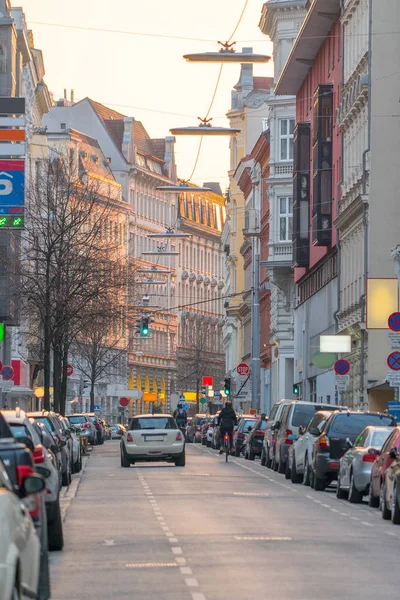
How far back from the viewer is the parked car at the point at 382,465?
82.5 ft

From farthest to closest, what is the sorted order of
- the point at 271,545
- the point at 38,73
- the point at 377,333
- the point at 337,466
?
the point at 38,73
the point at 377,333
the point at 337,466
the point at 271,545

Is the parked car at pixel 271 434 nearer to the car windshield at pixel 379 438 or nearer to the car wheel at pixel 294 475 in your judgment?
the car wheel at pixel 294 475

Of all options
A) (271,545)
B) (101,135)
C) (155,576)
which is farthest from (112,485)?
(101,135)

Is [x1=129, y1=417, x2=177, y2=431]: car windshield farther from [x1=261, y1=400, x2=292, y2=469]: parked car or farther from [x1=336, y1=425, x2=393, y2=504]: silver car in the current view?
[x1=336, y1=425, x2=393, y2=504]: silver car

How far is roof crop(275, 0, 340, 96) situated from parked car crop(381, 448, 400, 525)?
47233 mm

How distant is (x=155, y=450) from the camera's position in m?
46.0

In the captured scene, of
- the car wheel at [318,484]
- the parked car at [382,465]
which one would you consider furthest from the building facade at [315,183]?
the parked car at [382,465]

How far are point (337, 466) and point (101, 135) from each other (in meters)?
128

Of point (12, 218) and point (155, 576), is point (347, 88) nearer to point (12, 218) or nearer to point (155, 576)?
point (12, 218)

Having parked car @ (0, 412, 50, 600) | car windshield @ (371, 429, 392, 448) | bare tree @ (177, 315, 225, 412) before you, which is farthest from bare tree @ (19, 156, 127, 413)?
bare tree @ (177, 315, 225, 412)

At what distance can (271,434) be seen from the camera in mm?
47000

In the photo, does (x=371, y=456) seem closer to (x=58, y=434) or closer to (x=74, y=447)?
(x=58, y=434)

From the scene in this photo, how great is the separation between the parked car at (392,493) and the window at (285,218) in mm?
68349

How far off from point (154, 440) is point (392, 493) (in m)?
22.2
